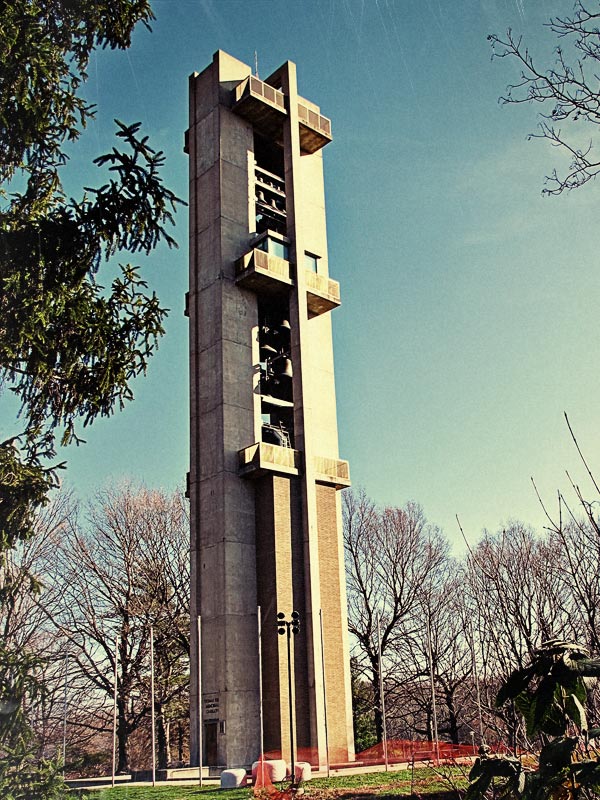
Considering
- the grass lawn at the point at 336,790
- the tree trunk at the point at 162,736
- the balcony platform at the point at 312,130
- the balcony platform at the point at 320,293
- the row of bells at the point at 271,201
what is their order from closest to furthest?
the grass lawn at the point at 336,790, the balcony platform at the point at 320,293, the tree trunk at the point at 162,736, the row of bells at the point at 271,201, the balcony platform at the point at 312,130

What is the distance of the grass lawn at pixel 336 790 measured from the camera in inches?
684

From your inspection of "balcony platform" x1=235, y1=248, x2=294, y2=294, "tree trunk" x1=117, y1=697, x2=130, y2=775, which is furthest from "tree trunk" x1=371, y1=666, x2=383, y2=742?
"balcony platform" x1=235, y1=248, x2=294, y2=294

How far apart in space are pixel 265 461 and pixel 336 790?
12364 millimetres

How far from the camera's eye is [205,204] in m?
32.9

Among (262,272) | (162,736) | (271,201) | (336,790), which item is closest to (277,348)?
(262,272)

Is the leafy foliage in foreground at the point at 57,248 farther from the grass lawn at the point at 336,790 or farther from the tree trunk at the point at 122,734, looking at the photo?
the tree trunk at the point at 122,734

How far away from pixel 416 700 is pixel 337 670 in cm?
886

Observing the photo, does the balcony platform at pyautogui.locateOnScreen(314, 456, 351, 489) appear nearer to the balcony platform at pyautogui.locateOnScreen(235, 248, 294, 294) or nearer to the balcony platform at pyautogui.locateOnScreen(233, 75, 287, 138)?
the balcony platform at pyautogui.locateOnScreen(235, 248, 294, 294)

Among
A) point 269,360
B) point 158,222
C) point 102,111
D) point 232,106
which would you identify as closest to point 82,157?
point 102,111

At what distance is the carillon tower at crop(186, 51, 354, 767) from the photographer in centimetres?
2711

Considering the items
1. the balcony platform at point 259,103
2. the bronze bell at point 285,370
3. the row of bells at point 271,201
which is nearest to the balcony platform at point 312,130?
the balcony platform at point 259,103

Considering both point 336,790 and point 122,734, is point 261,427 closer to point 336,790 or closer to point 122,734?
point 122,734

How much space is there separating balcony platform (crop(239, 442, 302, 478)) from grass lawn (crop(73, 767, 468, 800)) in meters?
10.5

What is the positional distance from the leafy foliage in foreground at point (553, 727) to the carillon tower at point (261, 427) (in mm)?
22597
